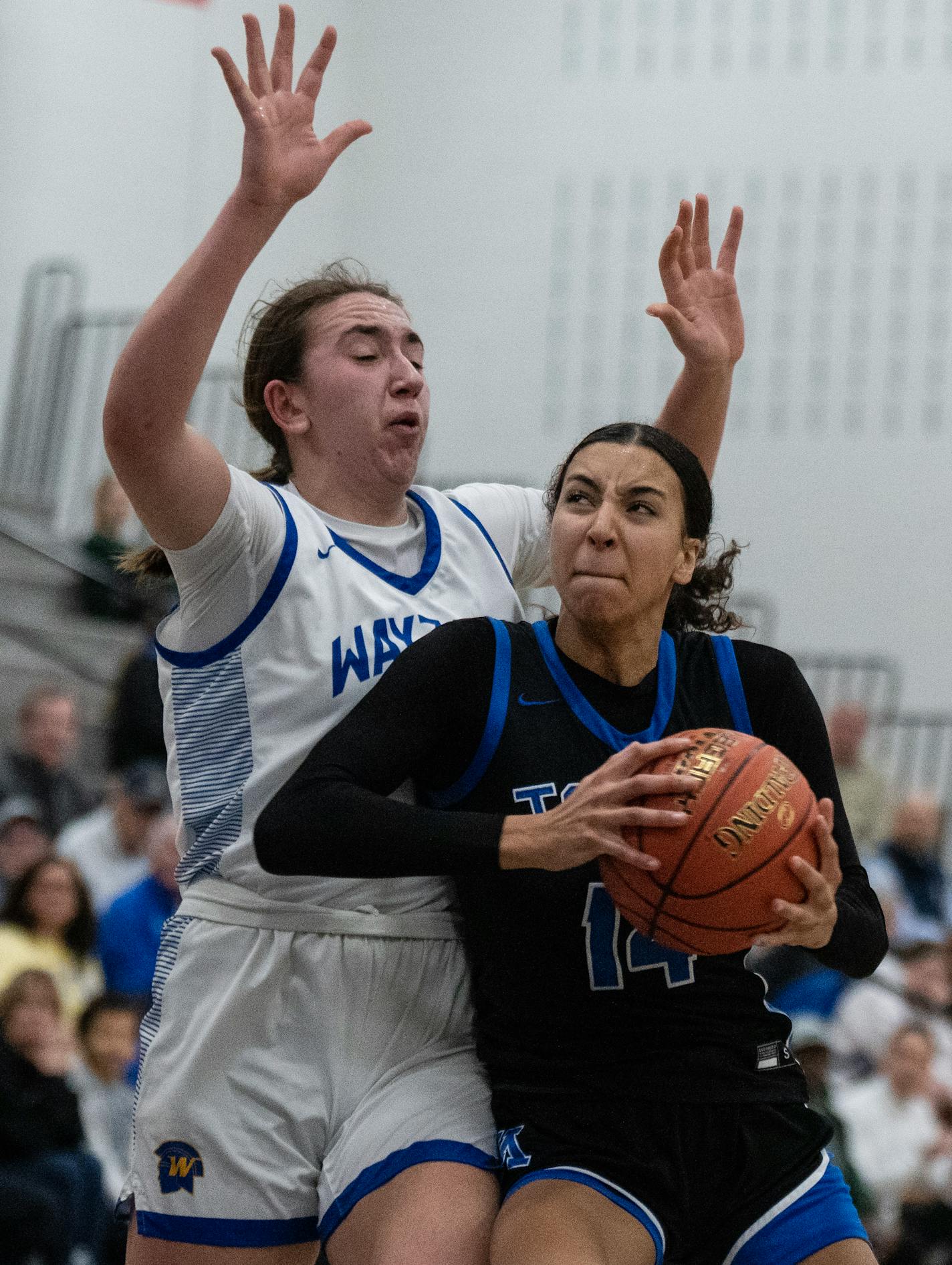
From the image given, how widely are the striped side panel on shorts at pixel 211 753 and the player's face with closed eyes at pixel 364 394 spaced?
47 cm

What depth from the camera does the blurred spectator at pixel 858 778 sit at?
9.84m

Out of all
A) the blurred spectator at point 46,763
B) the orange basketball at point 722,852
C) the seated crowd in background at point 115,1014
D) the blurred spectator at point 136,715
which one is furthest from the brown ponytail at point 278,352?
the blurred spectator at point 136,715

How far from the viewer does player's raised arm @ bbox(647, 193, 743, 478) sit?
3.47m

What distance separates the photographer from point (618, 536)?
270 centimetres

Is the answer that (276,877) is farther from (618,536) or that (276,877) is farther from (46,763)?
(46,763)

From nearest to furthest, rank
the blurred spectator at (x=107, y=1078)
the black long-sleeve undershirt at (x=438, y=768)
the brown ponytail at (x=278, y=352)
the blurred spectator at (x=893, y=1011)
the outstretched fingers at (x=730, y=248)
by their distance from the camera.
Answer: the black long-sleeve undershirt at (x=438, y=768)
the brown ponytail at (x=278, y=352)
the outstretched fingers at (x=730, y=248)
the blurred spectator at (x=107, y=1078)
the blurred spectator at (x=893, y=1011)

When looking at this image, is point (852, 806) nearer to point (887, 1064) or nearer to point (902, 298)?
point (887, 1064)

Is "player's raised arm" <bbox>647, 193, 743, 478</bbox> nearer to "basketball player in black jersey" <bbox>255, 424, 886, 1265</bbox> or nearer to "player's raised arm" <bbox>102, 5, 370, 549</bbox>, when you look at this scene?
"basketball player in black jersey" <bbox>255, 424, 886, 1265</bbox>

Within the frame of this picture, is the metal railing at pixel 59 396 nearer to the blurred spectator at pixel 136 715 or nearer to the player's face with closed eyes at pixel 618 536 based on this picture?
the blurred spectator at pixel 136 715

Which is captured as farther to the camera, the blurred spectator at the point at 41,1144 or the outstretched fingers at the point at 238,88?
the blurred spectator at the point at 41,1144

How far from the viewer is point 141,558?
10.4 ft

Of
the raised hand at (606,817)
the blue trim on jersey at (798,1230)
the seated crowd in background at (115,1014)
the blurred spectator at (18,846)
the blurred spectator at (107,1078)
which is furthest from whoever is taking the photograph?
the blurred spectator at (18,846)

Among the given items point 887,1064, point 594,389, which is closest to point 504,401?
point 594,389

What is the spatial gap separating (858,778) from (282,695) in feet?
25.9
